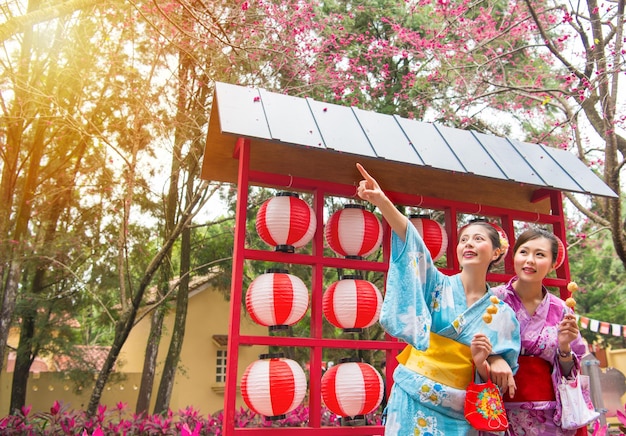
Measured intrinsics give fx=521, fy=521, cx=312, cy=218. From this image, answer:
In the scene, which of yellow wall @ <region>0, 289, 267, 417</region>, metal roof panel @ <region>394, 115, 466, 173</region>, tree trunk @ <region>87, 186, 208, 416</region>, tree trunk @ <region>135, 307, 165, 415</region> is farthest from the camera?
yellow wall @ <region>0, 289, 267, 417</region>

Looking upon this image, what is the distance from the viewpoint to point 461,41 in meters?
8.75

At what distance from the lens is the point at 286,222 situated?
3381mm

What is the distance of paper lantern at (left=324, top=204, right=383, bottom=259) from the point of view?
3.58m

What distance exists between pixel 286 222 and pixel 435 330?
1.38 m

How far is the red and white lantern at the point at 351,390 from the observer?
10.9ft

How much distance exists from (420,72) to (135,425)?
782 cm

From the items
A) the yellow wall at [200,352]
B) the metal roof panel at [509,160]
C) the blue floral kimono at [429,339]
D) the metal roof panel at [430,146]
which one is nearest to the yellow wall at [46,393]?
the yellow wall at [200,352]

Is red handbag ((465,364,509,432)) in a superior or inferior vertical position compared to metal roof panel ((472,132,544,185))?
inferior

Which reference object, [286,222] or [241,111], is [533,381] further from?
[241,111]

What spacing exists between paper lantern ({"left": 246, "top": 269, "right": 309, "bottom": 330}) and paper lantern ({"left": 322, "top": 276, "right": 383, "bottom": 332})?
0.82ft

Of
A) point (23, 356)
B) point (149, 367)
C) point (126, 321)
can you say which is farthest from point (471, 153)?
point (23, 356)

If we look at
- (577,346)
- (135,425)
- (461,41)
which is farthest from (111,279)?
(577,346)

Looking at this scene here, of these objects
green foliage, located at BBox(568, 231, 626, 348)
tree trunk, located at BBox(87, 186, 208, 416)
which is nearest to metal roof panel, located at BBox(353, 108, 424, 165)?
tree trunk, located at BBox(87, 186, 208, 416)

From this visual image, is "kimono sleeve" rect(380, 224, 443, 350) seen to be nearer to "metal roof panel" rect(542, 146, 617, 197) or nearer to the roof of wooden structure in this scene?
the roof of wooden structure
